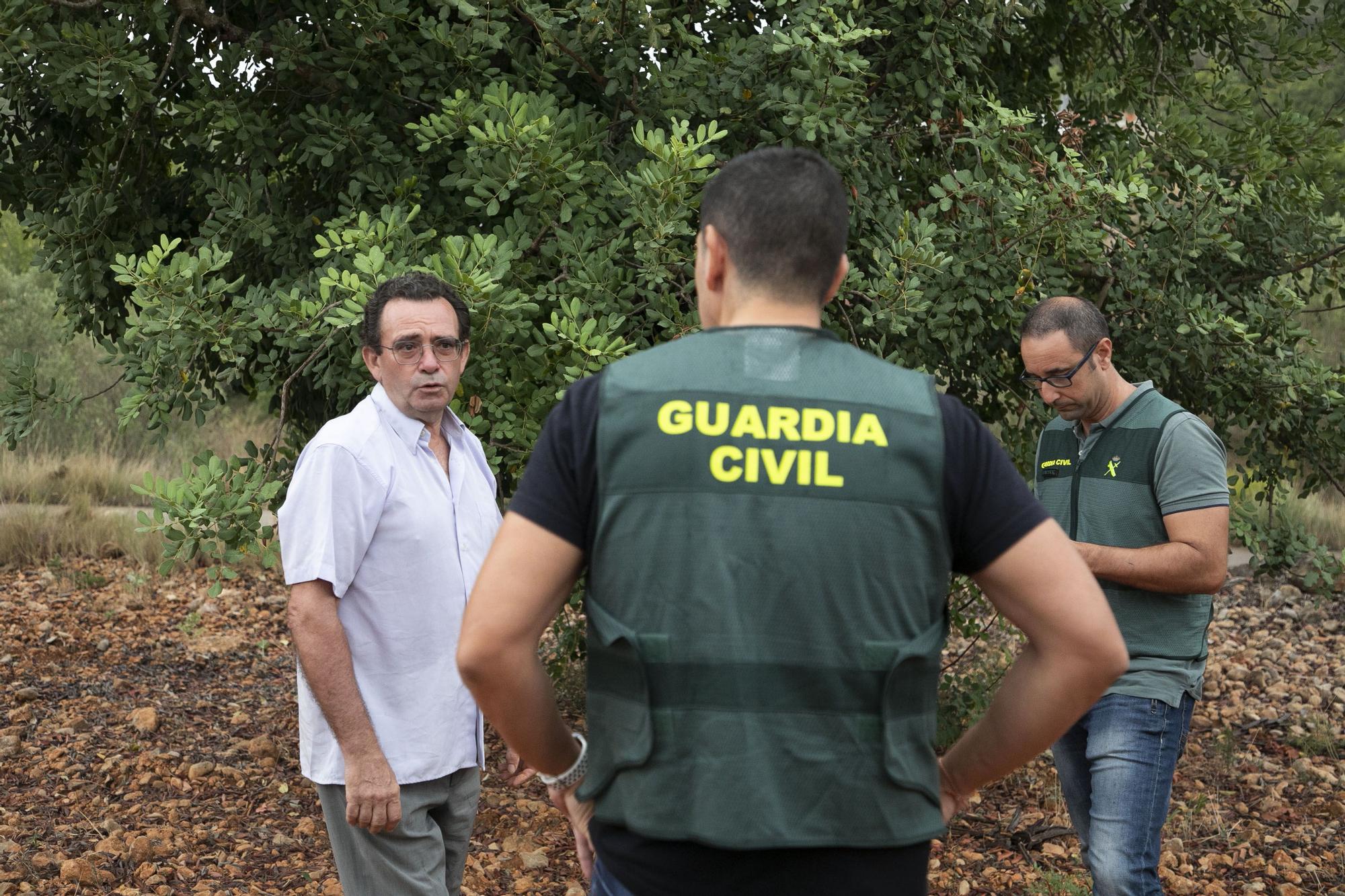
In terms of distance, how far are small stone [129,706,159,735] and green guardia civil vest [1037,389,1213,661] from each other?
505cm

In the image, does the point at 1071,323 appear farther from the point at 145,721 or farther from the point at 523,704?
the point at 145,721

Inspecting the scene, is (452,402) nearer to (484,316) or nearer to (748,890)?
(484,316)

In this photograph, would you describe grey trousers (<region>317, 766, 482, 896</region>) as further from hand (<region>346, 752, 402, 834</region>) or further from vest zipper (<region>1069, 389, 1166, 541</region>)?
vest zipper (<region>1069, 389, 1166, 541</region>)

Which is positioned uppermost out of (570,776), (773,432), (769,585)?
(773,432)

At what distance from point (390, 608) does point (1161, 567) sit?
1.96 m

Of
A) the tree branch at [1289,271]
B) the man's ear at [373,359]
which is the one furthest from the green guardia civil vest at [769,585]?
the tree branch at [1289,271]

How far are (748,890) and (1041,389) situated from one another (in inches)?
87.5

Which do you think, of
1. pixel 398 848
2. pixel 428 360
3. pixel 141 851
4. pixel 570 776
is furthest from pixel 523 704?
pixel 141 851

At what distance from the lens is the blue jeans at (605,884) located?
5.93ft

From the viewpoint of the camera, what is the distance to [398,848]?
286cm

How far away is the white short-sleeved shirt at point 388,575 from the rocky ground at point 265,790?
221cm

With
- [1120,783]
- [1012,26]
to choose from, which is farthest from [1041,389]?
[1012,26]

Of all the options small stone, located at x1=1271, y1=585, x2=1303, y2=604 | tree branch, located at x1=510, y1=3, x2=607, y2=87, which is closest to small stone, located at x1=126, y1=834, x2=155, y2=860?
tree branch, located at x1=510, y1=3, x2=607, y2=87

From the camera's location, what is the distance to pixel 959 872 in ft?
16.6
